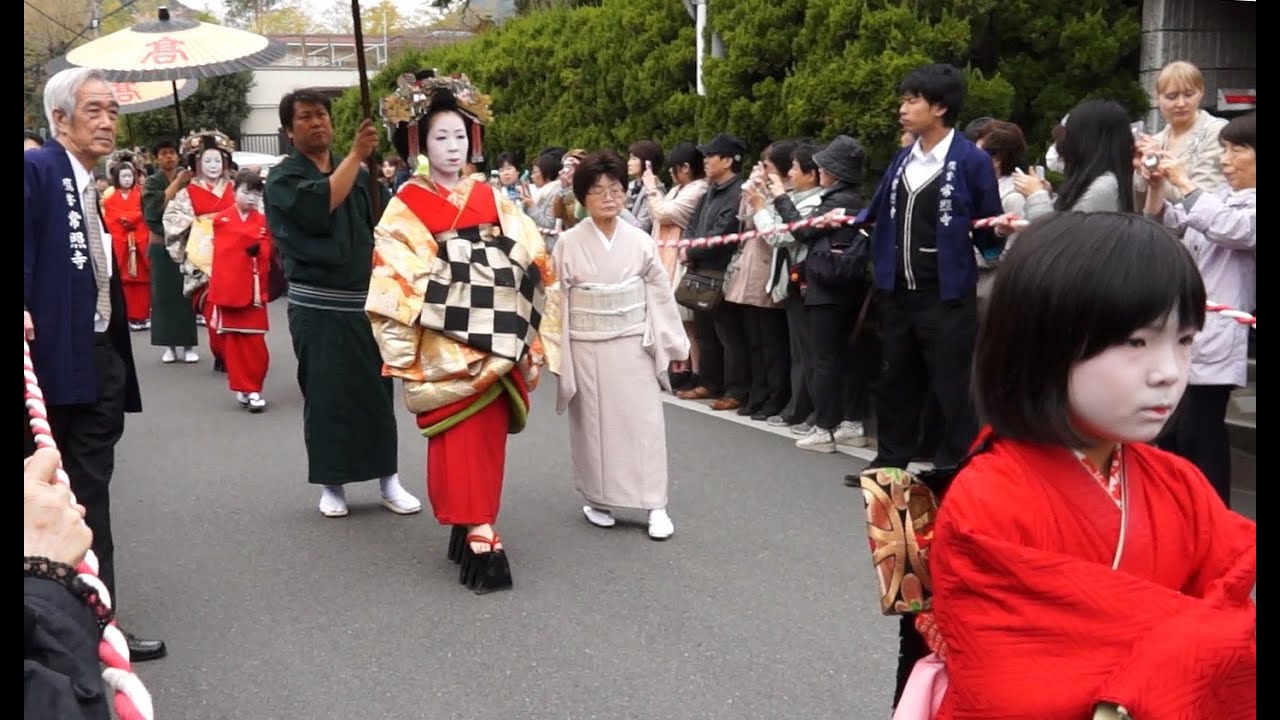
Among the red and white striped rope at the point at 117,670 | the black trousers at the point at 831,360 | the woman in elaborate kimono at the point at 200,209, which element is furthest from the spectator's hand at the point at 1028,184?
the woman in elaborate kimono at the point at 200,209

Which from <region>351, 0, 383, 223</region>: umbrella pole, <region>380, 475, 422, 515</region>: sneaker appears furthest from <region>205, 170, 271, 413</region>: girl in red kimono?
<region>351, 0, 383, 223</region>: umbrella pole

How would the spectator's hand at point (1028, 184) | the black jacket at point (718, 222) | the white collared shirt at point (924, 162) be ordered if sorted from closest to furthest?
the spectator's hand at point (1028, 184) → the white collared shirt at point (924, 162) → the black jacket at point (718, 222)

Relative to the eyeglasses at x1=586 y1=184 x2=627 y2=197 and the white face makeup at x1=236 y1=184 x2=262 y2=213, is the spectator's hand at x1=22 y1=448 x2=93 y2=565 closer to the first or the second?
the eyeglasses at x1=586 y1=184 x2=627 y2=197

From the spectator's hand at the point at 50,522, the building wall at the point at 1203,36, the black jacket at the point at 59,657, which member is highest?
the building wall at the point at 1203,36

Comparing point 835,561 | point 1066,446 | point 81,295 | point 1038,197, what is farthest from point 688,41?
point 1066,446

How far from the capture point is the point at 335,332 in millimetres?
6219

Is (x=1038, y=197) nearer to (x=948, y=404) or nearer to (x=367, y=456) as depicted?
(x=948, y=404)

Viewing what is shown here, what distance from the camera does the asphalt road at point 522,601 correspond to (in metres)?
4.15

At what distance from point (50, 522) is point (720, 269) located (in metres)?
7.04

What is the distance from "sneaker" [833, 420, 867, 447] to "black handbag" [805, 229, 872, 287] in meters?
0.87

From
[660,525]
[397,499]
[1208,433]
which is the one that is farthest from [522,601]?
[1208,433]

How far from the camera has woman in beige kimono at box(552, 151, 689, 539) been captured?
595 cm

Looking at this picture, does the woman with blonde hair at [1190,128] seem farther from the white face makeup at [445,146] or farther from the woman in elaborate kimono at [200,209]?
the woman in elaborate kimono at [200,209]
